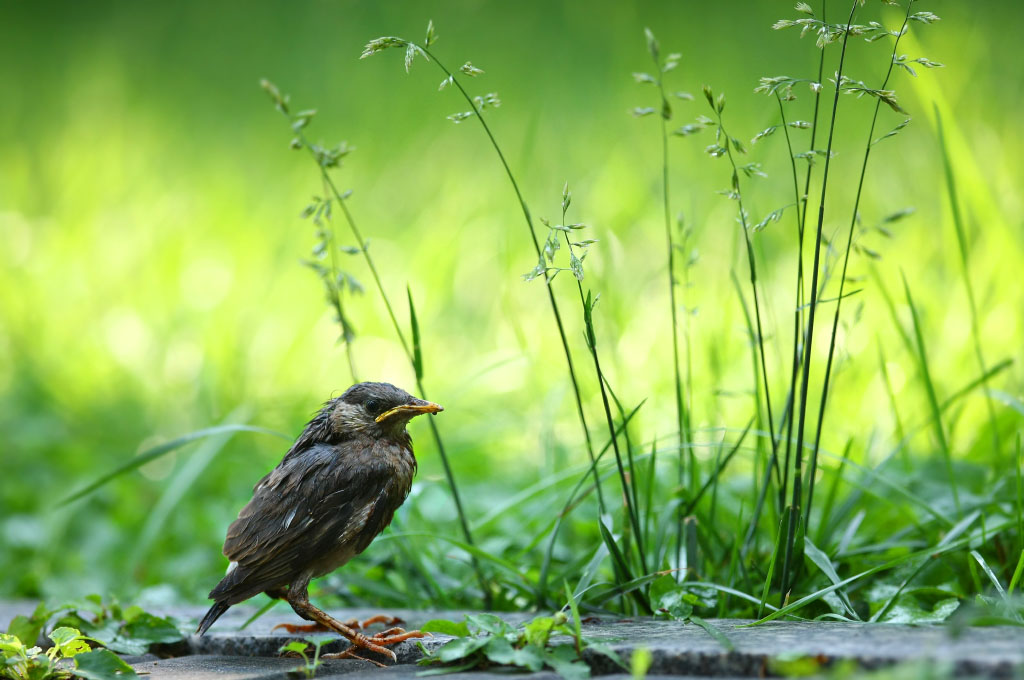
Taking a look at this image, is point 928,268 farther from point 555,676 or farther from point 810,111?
point 555,676

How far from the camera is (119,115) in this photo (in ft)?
26.0

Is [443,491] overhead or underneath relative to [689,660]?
overhead

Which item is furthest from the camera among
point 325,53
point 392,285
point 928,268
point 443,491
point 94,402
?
point 325,53

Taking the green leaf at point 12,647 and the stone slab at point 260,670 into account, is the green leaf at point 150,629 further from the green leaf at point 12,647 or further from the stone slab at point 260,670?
the green leaf at point 12,647

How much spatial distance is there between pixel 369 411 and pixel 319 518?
1.04 feet

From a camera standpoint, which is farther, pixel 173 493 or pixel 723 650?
pixel 173 493

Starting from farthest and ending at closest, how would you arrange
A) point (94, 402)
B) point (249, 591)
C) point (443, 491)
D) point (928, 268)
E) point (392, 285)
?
point (392, 285)
point (94, 402)
point (928, 268)
point (443, 491)
point (249, 591)

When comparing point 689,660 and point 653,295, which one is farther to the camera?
point 653,295

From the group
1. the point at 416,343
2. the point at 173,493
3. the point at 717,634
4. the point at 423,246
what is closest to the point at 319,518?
the point at 416,343

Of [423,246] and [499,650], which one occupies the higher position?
[423,246]

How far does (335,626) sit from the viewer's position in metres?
2.25

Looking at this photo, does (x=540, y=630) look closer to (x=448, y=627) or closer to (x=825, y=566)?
(x=448, y=627)

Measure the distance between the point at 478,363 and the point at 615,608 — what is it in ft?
9.44

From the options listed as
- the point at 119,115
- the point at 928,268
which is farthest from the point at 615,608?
the point at 119,115
